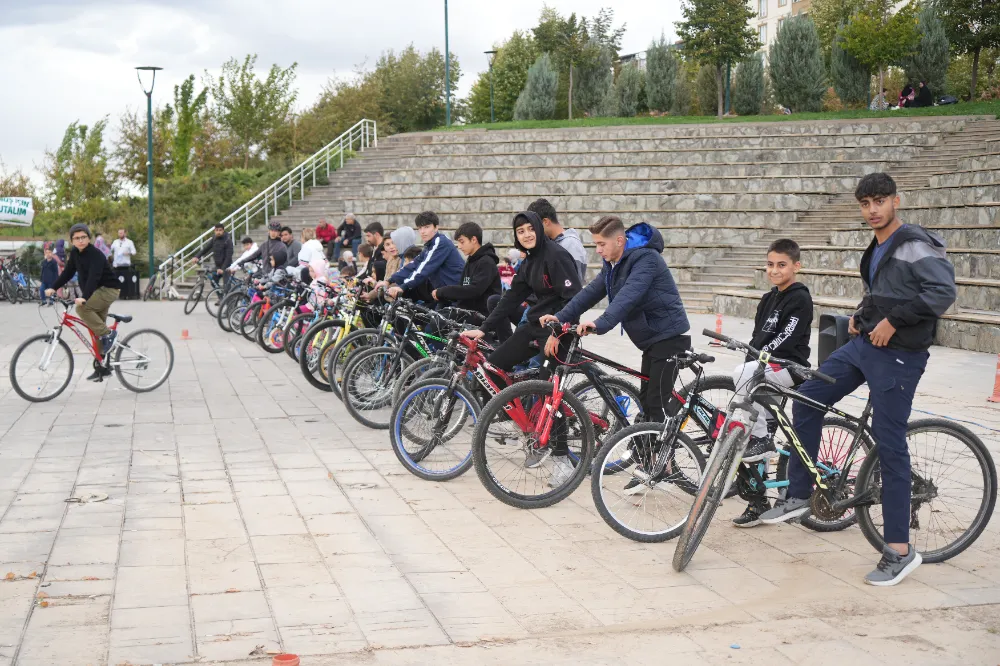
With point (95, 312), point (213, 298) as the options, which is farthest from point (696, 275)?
point (95, 312)

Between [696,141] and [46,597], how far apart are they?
90.9 feet

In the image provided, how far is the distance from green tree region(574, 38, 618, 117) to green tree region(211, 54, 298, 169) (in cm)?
1179

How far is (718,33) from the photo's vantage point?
3812 cm

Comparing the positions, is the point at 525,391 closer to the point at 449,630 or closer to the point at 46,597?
the point at 449,630

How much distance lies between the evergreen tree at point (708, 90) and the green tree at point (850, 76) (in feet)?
15.1

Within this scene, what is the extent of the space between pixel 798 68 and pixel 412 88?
21995 mm

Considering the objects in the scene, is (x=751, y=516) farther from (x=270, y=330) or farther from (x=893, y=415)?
(x=270, y=330)

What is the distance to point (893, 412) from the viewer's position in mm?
5059

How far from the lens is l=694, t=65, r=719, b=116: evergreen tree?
1656 inches

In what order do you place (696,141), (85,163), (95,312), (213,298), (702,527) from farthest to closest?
1. (85,163)
2. (696,141)
3. (213,298)
4. (95,312)
5. (702,527)

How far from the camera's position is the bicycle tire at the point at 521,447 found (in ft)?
21.0

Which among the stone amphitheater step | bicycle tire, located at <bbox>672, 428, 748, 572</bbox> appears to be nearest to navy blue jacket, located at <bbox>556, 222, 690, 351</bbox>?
bicycle tire, located at <bbox>672, 428, 748, 572</bbox>

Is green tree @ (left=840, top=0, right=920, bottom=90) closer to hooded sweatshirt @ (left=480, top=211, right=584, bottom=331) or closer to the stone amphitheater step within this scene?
the stone amphitheater step

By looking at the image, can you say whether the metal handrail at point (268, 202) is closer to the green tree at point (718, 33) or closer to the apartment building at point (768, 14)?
the green tree at point (718, 33)
